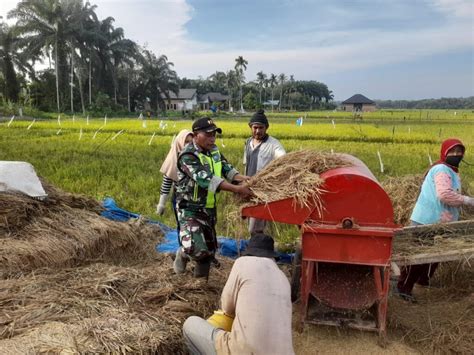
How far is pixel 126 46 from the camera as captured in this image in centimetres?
5391

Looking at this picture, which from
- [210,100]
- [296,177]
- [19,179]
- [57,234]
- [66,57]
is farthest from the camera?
[210,100]

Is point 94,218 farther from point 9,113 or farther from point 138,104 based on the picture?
point 138,104

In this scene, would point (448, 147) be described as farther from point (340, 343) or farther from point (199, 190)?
point (199, 190)

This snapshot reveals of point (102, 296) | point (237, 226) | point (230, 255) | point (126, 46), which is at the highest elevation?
point (126, 46)

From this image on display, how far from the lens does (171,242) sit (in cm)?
566

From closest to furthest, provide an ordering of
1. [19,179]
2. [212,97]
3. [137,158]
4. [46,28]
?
[19,179], [137,158], [46,28], [212,97]

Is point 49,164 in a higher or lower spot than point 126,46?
lower

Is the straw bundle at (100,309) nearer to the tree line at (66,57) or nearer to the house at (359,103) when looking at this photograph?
the tree line at (66,57)

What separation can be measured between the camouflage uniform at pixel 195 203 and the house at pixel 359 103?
3377 inches

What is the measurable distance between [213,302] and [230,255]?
1.69 meters

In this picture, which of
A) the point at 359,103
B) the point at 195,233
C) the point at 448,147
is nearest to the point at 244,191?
the point at 195,233

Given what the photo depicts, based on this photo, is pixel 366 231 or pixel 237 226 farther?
→ pixel 237 226

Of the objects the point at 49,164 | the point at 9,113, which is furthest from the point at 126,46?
the point at 49,164

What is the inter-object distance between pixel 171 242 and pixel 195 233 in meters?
2.11
